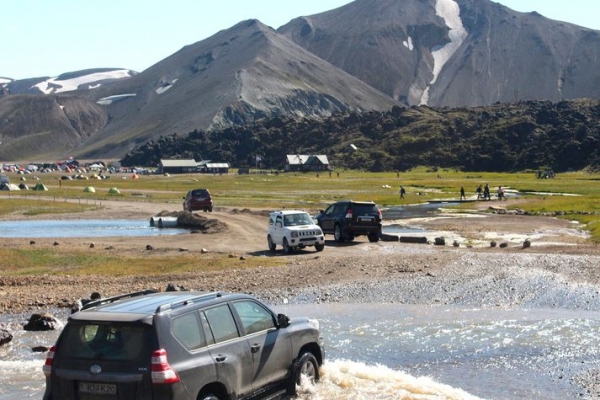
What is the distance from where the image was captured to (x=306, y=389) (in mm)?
14602

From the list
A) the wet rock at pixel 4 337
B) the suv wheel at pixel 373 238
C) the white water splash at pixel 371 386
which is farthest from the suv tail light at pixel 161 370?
the suv wheel at pixel 373 238

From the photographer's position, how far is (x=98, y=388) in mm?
11156

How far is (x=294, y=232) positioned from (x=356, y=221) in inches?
230

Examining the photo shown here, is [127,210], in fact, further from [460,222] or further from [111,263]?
[111,263]

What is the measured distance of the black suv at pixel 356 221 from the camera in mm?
44875

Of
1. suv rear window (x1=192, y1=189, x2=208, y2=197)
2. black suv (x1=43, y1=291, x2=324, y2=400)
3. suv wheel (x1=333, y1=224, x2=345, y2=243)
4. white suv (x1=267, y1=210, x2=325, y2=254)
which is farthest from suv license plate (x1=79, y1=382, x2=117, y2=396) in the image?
suv rear window (x1=192, y1=189, x2=208, y2=197)

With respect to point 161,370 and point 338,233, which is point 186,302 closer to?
point 161,370

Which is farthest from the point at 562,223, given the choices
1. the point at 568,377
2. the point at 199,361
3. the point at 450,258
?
the point at 199,361

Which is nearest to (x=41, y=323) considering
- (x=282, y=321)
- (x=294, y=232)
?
(x=282, y=321)

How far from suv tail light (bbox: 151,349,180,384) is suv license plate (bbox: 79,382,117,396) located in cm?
63

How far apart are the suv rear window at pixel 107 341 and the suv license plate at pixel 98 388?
1.14ft

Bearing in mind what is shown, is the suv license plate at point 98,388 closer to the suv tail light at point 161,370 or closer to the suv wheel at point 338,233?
the suv tail light at point 161,370

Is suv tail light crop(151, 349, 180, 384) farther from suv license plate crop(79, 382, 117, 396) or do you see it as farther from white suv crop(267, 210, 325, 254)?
white suv crop(267, 210, 325, 254)

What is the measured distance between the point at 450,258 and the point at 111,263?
579 inches
